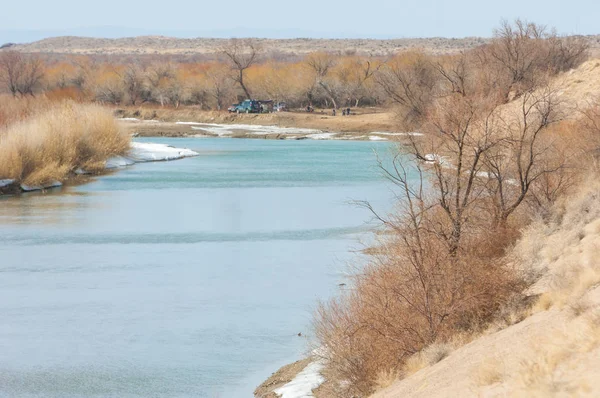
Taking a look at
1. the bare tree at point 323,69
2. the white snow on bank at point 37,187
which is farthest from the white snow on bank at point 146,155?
the bare tree at point 323,69

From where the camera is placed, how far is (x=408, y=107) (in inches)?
2265

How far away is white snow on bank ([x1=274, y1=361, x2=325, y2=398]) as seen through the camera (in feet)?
38.0

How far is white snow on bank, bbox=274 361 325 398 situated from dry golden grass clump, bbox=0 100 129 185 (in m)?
23.6

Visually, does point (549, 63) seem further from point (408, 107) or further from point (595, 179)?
point (595, 179)

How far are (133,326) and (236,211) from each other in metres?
12.8

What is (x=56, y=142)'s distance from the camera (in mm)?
Answer: 37312

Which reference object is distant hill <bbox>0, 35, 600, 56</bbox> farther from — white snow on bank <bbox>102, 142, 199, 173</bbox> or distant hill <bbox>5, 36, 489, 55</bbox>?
white snow on bank <bbox>102, 142, 199, 173</bbox>

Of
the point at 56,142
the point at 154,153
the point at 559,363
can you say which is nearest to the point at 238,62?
the point at 154,153

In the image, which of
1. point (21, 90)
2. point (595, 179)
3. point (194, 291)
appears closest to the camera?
point (194, 291)

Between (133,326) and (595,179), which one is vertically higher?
(595,179)

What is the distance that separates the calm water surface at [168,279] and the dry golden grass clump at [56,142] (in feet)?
5.96

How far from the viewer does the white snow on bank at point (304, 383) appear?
11.6m

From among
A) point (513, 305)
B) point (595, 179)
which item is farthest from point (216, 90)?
point (513, 305)

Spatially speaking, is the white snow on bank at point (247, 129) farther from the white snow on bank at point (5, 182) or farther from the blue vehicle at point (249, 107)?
the white snow on bank at point (5, 182)
